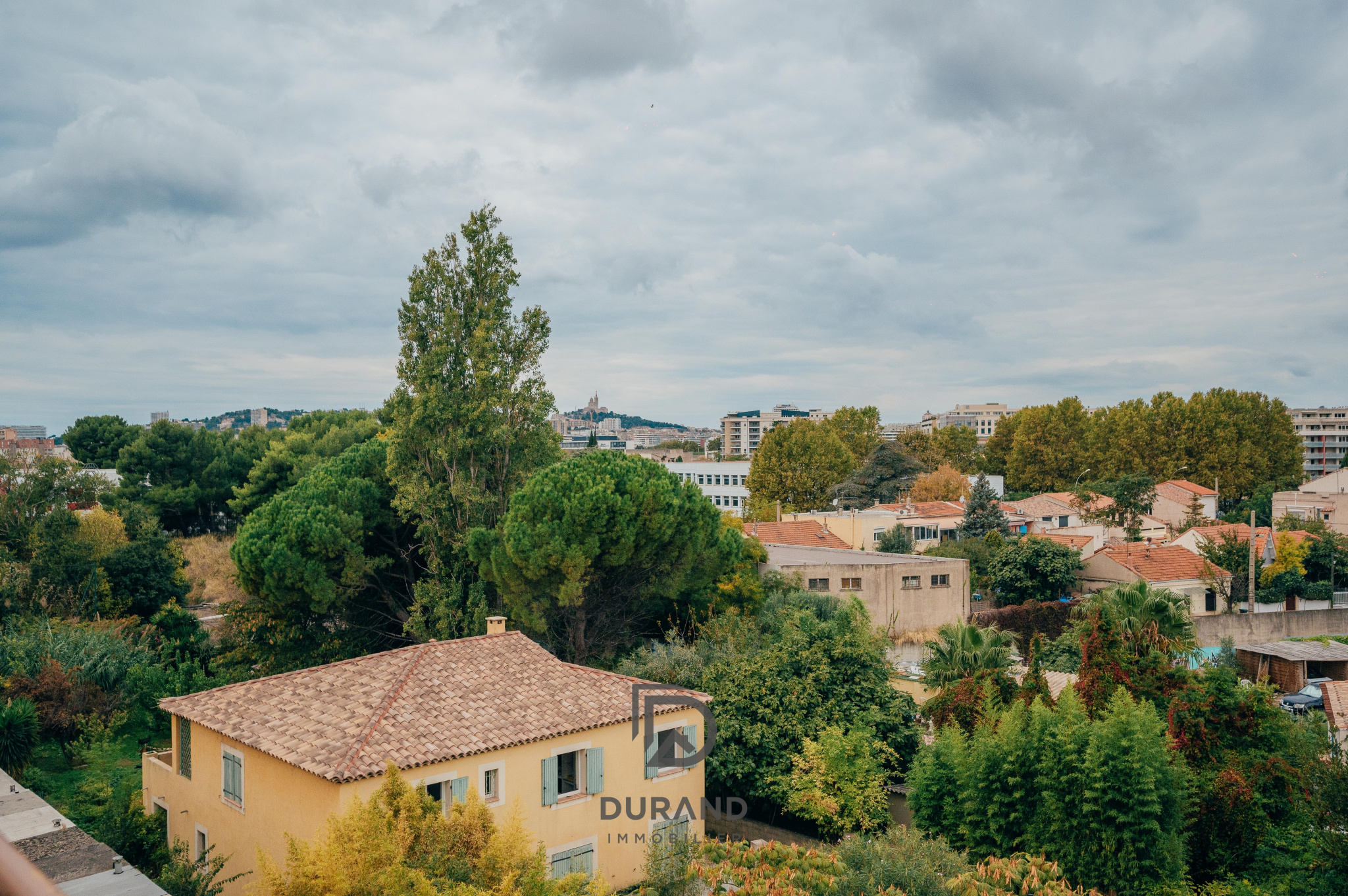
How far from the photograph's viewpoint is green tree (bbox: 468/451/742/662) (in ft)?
73.6

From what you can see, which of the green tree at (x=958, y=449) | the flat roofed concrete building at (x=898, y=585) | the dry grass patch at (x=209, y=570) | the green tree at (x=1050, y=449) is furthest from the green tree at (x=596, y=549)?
the green tree at (x=958, y=449)

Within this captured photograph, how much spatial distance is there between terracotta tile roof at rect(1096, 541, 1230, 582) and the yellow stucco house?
104ft

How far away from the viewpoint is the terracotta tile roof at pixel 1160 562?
138 ft

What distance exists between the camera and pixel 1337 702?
81.4 ft

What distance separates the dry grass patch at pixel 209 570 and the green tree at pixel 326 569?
281 inches

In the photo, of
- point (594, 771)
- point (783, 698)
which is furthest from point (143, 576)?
point (783, 698)

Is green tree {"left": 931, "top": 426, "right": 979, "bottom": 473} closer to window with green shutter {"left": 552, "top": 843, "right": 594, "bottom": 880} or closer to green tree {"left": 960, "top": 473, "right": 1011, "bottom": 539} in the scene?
green tree {"left": 960, "top": 473, "right": 1011, "bottom": 539}

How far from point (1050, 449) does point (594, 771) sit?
71122 millimetres

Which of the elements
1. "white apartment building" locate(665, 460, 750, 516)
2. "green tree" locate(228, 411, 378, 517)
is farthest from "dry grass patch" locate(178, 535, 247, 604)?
"white apartment building" locate(665, 460, 750, 516)

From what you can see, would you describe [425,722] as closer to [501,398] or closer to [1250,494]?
[501,398]

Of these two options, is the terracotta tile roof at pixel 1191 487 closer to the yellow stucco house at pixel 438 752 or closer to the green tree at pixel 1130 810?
the green tree at pixel 1130 810

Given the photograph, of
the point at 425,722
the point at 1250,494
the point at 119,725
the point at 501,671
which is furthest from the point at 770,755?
the point at 1250,494

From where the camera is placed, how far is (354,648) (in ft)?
85.9

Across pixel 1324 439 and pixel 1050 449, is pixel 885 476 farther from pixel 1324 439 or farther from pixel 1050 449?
pixel 1324 439
